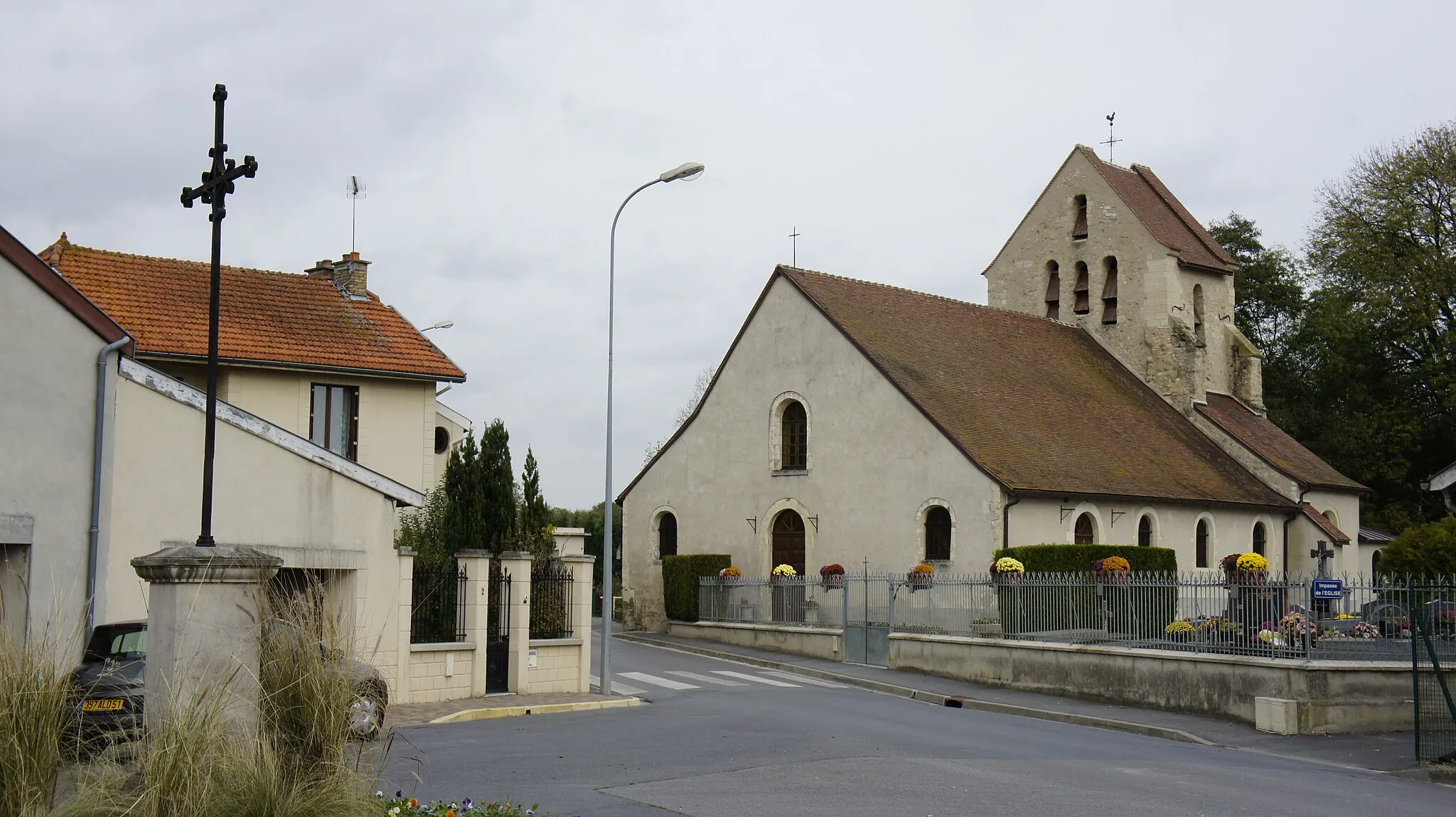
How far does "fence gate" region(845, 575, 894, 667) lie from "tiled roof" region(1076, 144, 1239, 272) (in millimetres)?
16915

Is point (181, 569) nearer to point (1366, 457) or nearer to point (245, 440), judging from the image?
point (245, 440)

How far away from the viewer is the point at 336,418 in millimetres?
25500

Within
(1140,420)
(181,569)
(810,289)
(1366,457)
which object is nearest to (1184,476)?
(1140,420)

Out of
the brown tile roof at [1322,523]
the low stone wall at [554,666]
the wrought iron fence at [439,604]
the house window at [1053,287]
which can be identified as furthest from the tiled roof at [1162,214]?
the wrought iron fence at [439,604]

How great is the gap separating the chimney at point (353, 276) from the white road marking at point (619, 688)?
35.0 feet

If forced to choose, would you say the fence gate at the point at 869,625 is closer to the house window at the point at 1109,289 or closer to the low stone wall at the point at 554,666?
the low stone wall at the point at 554,666

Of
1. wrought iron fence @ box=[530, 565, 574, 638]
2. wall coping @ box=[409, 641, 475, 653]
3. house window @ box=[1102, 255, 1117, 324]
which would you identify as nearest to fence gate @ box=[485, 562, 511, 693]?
wall coping @ box=[409, 641, 475, 653]

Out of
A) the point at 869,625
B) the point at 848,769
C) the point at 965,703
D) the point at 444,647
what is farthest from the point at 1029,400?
the point at 848,769

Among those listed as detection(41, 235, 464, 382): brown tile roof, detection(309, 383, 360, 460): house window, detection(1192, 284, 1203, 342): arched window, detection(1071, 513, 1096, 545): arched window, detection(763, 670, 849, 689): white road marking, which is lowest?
detection(763, 670, 849, 689): white road marking

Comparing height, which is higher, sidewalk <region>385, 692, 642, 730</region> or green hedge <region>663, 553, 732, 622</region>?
green hedge <region>663, 553, 732, 622</region>

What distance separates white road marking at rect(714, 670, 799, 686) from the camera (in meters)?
22.5

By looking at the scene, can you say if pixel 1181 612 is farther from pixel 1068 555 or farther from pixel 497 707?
pixel 497 707

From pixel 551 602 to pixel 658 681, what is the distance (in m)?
2.97

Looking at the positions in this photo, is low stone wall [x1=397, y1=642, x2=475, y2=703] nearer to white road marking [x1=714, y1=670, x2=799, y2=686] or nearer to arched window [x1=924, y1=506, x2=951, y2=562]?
white road marking [x1=714, y1=670, x2=799, y2=686]
